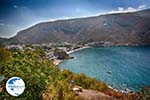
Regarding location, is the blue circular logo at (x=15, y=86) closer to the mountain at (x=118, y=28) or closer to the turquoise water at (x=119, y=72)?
the turquoise water at (x=119, y=72)

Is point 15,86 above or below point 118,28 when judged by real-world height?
above

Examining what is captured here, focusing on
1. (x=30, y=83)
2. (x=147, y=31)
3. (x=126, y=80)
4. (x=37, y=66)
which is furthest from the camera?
(x=147, y=31)

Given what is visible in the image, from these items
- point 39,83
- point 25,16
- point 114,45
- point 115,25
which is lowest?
point 114,45

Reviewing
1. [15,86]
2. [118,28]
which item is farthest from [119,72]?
[15,86]

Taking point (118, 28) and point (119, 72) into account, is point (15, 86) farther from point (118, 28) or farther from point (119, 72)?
point (118, 28)

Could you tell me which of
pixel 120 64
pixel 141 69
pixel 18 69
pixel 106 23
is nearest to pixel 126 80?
pixel 141 69

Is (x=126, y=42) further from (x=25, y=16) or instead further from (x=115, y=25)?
(x=25, y=16)

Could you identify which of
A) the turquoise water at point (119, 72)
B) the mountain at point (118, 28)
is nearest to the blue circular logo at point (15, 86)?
the turquoise water at point (119, 72)

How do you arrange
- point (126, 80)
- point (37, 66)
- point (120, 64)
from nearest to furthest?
point (37, 66) < point (126, 80) < point (120, 64)

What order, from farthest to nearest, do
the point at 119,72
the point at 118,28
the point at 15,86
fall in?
the point at 118,28
the point at 119,72
the point at 15,86

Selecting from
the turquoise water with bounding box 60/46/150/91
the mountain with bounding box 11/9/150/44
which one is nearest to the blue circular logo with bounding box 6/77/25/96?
the turquoise water with bounding box 60/46/150/91

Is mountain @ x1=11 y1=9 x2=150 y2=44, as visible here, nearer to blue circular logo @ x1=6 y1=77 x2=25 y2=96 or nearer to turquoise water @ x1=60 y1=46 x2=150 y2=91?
turquoise water @ x1=60 y1=46 x2=150 y2=91
